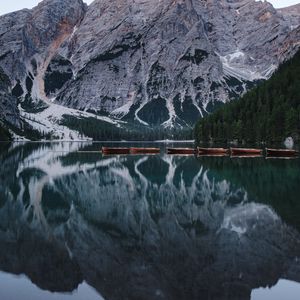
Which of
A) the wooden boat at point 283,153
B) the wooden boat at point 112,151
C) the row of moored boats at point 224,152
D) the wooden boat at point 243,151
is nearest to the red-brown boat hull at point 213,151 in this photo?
the row of moored boats at point 224,152

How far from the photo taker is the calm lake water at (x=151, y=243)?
19.0 m

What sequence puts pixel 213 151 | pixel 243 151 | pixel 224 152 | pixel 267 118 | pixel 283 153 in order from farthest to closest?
1. pixel 267 118
2. pixel 213 151
3. pixel 224 152
4. pixel 243 151
5. pixel 283 153

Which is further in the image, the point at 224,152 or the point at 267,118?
the point at 267,118

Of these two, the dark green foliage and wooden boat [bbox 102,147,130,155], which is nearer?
wooden boat [bbox 102,147,130,155]

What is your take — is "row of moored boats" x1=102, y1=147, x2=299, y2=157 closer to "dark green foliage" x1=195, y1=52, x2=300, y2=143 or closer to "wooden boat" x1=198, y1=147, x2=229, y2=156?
"wooden boat" x1=198, y1=147, x2=229, y2=156

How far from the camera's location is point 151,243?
85.0ft

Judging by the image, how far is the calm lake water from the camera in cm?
1895

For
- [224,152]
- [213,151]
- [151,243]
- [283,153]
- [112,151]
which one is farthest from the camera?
[112,151]

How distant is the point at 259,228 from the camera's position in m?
29.5

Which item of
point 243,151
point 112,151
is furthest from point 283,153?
point 112,151

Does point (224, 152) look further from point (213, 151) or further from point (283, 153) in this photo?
point (283, 153)

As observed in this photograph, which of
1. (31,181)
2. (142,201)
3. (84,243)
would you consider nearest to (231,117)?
(31,181)

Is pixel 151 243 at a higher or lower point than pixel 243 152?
higher

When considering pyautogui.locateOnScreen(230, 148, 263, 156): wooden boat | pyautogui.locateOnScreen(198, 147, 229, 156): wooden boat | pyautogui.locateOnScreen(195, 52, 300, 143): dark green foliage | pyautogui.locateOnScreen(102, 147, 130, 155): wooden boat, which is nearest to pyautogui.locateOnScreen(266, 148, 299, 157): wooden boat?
pyautogui.locateOnScreen(230, 148, 263, 156): wooden boat
